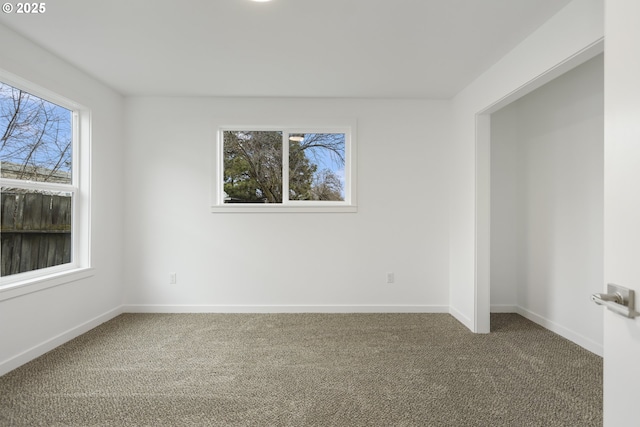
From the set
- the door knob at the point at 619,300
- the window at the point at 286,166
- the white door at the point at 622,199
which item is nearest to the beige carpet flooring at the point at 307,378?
the white door at the point at 622,199

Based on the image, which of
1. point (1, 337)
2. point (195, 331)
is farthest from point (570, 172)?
point (1, 337)

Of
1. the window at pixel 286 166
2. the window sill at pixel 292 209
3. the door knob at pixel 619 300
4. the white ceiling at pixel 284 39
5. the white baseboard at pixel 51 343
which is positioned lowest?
the white baseboard at pixel 51 343

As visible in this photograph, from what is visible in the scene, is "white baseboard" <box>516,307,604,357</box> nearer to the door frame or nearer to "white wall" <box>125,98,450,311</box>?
the door frame

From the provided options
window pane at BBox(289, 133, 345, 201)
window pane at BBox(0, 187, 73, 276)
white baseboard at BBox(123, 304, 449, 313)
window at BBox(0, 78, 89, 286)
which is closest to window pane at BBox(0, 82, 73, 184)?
window at BBox(0, 78, 89, 286)

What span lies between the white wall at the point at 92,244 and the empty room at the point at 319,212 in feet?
0.07

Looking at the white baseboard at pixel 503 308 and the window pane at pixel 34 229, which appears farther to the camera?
the white baseboard at pixel 503 308

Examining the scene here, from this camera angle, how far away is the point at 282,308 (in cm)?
390

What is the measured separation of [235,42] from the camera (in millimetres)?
2594

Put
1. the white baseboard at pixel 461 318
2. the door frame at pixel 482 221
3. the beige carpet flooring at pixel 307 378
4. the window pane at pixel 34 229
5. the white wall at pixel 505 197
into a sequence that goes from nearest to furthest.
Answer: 1. the beige carpet flooring at pixel 307 378
2. the window pane at pixel 34 229
3. the door frame at pixel 482 221
4. the white baseboard at pixel 461 318
5. the white wall at pixel 505 197

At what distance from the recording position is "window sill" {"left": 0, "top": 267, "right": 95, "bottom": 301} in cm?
243

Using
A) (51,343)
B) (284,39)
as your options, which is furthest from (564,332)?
(51,343)

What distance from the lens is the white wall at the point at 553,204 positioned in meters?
2.85

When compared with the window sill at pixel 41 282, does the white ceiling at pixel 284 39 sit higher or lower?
higher

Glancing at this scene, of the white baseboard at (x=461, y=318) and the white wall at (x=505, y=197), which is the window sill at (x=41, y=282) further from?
the white wall at (x=505, y=197)
